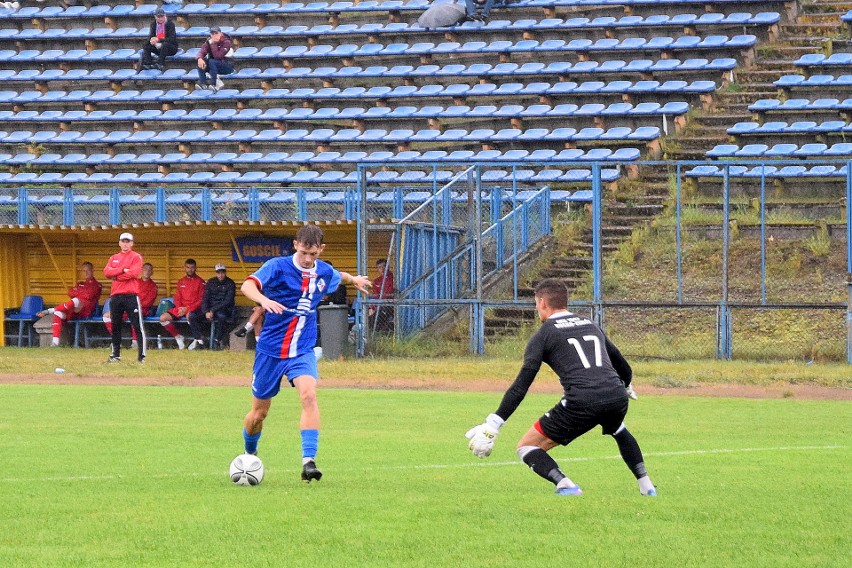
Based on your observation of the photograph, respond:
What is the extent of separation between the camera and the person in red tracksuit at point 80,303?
2533 cm

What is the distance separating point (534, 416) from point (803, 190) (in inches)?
482

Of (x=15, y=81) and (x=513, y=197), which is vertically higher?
(x=15, y=81)

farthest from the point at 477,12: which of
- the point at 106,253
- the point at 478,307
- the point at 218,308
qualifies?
the point at 478,307

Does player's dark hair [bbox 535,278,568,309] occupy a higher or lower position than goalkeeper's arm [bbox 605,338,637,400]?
higher

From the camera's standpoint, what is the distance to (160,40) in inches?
1340

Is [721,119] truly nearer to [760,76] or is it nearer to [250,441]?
[760,76]

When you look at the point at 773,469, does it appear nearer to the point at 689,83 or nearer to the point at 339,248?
the point at 339,248

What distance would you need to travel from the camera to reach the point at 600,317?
21219mm

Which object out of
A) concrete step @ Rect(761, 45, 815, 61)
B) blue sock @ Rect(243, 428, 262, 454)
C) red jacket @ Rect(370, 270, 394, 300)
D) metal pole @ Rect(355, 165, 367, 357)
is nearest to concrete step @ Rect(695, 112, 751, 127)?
concrete step @ Rect(761, 45, 815, 61)

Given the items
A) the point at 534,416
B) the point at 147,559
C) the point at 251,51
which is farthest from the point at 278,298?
the point at 251,51

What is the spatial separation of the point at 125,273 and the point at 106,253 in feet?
22.7

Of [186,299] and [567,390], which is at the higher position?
[186,299]

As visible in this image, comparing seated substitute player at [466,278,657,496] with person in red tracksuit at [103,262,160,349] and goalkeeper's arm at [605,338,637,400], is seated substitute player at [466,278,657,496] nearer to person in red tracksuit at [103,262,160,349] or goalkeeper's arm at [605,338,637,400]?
goalkeeper's arm at [605,338,637,400]

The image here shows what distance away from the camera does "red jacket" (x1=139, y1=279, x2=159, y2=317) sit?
25109 millimetres
